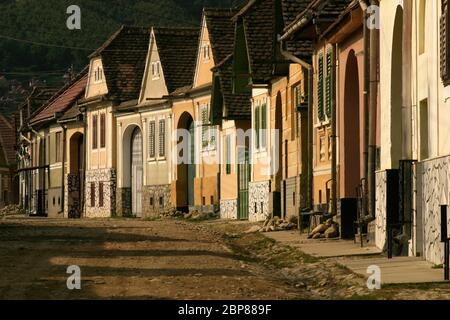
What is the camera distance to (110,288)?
19.5 m

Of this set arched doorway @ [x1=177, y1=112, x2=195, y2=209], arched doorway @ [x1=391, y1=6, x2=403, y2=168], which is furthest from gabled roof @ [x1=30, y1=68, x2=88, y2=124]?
arched doorway @ [x1=391, y1=6, x2=403, y2=168]

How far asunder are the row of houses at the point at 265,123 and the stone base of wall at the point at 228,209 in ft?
0.28

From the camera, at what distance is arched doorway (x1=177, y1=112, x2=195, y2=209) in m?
67.8

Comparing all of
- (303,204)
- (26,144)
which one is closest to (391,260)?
(303,204)

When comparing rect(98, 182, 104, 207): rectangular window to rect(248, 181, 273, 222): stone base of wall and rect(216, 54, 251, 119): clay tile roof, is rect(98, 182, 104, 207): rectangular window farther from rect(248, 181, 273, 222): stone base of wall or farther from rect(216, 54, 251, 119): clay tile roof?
rect(248, 181, 273, 222): stone base of wall

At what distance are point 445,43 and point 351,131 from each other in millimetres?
13094

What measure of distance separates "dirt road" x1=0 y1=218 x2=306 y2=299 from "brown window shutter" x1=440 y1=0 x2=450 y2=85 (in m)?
3.97

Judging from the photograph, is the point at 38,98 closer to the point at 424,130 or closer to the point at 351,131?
the point at 351,131

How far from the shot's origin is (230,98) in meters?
58.4

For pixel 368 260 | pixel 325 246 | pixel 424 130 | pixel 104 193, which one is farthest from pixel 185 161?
pixel 424 130

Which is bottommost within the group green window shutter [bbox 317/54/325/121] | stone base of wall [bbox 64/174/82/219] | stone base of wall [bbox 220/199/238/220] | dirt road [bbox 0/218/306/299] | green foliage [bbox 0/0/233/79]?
dirt road [bbox 0/218/306/299]

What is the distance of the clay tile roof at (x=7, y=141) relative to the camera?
115188 millimetres
